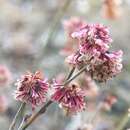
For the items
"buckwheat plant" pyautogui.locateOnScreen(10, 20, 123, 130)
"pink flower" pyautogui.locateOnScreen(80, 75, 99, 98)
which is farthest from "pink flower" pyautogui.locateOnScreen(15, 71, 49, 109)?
"pink flower" pyautogui.locateOnScreen(80, 75, 99, 98)

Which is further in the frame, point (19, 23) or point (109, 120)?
point (19, 23)

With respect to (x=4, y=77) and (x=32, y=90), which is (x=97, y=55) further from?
(x=4, y=77)

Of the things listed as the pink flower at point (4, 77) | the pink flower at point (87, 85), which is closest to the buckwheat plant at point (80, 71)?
the pink flower at point (4, 77)

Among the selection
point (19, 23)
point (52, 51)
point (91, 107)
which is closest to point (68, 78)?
point (91, 107)

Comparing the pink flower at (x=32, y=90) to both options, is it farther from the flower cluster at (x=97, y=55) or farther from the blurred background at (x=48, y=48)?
the blurred background at (x=48, y=48)

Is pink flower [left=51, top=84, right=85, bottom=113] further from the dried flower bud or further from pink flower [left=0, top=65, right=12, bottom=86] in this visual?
pink flower [left=0, top=65, right=12, bottom=86]

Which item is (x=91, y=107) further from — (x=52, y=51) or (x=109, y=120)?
(x=52, y=51)
